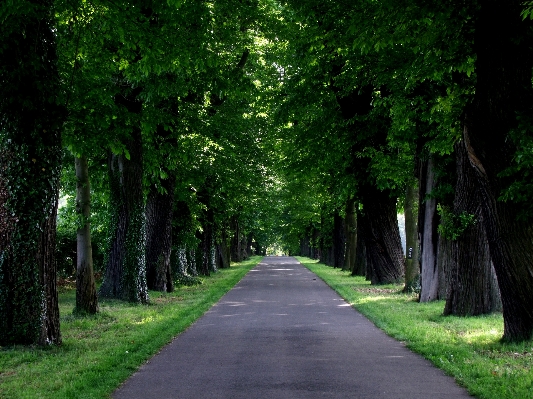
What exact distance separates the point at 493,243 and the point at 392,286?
13.8 metres

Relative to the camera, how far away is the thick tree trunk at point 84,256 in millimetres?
14211

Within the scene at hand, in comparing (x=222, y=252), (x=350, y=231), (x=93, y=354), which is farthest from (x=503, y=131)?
(x=222, y=252)

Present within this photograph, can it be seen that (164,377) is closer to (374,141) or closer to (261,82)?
(374,141)

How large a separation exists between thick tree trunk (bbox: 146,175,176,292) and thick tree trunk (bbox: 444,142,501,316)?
11.9 m

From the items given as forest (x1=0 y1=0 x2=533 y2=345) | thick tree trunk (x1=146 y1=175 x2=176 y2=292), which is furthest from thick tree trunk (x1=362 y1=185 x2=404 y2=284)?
thick tree trunk (x1=146 y1=175 x2=176 y2=292)

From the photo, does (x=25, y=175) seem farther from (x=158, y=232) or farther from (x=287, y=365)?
(x=158, y=232)

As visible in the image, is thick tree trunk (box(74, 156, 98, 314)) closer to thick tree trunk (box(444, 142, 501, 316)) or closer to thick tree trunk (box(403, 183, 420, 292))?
thick tree trunk (box(444, 142, 501, 316))

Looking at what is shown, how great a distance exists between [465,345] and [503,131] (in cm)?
350

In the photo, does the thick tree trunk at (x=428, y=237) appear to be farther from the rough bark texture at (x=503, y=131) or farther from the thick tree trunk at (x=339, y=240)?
the thick tree trunk at (x=339, y=240)

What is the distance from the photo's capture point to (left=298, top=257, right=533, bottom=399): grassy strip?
700cm

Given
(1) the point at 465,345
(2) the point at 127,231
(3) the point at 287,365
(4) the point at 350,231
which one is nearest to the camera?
(3) the point at 287,365

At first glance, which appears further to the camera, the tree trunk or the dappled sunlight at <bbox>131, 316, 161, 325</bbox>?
the dappled sunlight at <bbox>131, 316, 161, 325</bbox>

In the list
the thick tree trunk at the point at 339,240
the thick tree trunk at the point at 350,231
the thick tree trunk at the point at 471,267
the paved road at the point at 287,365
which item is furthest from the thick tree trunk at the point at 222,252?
the thick tree trunk at the point at 471,267

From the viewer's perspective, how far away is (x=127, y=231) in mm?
17719
